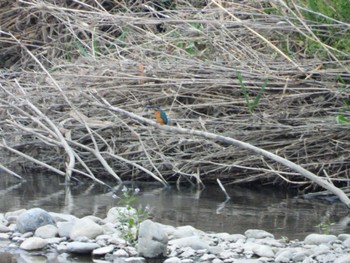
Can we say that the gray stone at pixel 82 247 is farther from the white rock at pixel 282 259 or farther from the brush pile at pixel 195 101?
the brush pile at pixel 195 101

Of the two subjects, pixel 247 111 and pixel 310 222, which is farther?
pixel 247 111

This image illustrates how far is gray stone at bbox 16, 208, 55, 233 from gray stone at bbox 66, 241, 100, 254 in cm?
43

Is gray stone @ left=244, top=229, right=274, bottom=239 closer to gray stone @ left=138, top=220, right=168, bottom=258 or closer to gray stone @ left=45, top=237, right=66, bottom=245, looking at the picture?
gray stone @ left=138, top=220, right=168, bottom=258

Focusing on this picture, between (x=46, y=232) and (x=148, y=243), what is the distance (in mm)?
756

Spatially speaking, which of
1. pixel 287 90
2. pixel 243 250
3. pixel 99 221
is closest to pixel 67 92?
pixel 287 90

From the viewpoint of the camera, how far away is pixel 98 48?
8.84 m

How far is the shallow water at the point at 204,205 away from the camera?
6070 millimetres

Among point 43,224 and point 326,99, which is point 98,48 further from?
point 43,224

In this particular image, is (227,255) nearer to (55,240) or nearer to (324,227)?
(55,240)

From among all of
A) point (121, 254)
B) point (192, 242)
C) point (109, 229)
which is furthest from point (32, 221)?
point (192, 242)

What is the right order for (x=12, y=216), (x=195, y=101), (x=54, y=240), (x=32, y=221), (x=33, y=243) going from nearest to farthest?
1. (x=33, y=243)
2. (x=54, y=240)
3. (x=32, y=221)
4. (x=12, y=216)
5. (x=195, y=101)

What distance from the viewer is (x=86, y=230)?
5.30m

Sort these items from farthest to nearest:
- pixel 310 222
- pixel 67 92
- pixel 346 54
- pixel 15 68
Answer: pixel 15 68, pixel 67 92, pixel 346 54, pixel 310 222

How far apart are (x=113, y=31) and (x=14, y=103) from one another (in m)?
1.54
